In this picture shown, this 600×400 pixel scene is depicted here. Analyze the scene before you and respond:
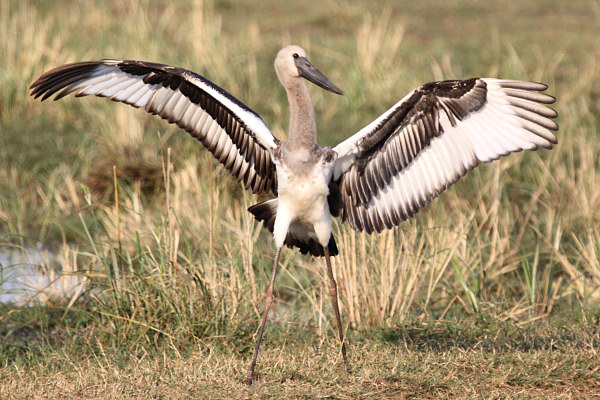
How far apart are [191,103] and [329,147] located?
90 centimetres

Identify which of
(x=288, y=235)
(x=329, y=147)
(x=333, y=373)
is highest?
(x=329, y=147)

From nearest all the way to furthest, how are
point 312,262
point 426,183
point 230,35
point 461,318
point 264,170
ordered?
1. point 426,183
2. point 264,170
3. point 461,318
4. point 312,262
5. point 230,35

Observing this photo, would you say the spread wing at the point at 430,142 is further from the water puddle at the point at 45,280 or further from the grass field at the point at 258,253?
the water puddle at the point at 45,280

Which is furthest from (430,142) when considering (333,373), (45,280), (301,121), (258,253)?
(45,280)

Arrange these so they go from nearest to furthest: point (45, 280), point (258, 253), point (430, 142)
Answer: point (430, 142), point (258, 253), point (45, 280)

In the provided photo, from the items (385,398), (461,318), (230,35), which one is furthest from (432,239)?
(230,35)

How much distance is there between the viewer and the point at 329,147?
15.3ft

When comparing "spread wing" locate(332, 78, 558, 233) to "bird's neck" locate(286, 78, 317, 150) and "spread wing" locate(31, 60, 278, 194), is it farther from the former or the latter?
"spread wing" locate(31, 60, 278, 194)

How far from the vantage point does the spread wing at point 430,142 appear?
443cm

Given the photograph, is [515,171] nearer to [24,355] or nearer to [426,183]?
[426,183]

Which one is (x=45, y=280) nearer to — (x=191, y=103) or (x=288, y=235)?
(x=191, y=103)

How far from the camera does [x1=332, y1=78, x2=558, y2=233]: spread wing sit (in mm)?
4434

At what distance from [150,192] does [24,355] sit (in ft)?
9.18

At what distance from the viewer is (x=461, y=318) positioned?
556 cm
